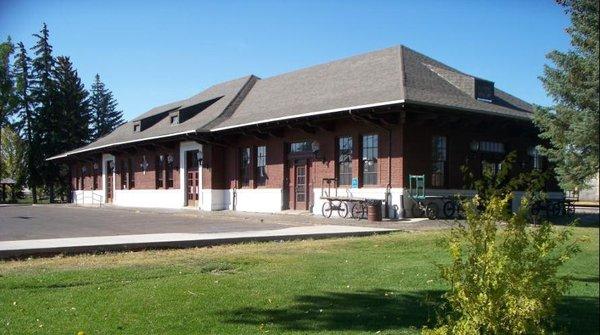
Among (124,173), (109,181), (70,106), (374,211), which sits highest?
(70,106)

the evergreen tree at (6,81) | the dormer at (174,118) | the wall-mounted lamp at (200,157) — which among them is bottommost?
the wall-mounted lamp at (200,157)

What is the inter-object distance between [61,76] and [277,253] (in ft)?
30.5

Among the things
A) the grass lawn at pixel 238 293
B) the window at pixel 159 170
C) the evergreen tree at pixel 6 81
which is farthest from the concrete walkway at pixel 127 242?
the window at pixel 159 170

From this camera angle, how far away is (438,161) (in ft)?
63.5

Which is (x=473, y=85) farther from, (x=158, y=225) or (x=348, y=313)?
(x=348, y=313)

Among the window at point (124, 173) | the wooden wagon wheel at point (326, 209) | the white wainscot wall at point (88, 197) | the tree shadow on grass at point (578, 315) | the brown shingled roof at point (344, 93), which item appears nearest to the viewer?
the tree shadow on grass at point (578, 315)

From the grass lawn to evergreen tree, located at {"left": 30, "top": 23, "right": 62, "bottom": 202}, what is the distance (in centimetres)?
408

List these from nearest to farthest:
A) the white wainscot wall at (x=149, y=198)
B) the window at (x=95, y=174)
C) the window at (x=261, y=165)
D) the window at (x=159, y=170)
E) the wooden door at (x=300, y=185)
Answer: the wooden door at (x=300, y=185), the window at (x=261, y=165), the white wainscot wall at (x=149, y=198), the window at (x=159, y=170), the window at (x=95, y=174)

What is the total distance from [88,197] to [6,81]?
3473 centimetres

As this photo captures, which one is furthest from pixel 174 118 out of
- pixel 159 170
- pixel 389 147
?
pixel 389 147

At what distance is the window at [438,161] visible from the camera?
63.0ft

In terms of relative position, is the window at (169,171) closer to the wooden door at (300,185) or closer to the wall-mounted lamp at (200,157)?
the wall-mounted lamp at (200,157)

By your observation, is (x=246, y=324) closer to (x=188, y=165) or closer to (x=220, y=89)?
(x=188, y=165)

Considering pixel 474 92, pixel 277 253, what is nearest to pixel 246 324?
pixel 277 253
